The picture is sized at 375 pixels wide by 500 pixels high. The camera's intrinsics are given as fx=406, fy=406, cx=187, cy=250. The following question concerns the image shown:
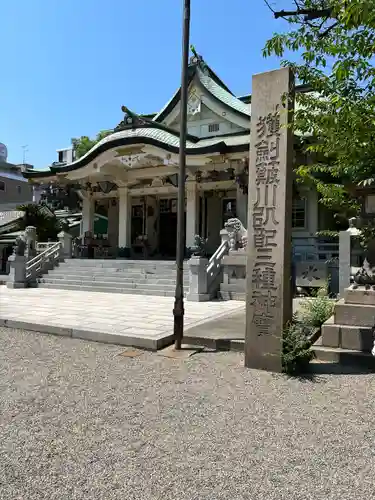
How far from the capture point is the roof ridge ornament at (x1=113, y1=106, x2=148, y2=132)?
17984 mm

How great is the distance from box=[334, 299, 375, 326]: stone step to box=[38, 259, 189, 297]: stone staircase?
757 cm

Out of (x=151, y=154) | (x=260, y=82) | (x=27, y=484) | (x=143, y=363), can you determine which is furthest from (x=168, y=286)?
(x=27, y=484)

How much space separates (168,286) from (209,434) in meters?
10.5

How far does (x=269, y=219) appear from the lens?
17.9 feet

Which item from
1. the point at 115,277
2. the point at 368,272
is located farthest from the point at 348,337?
Answer: the point at 115,277

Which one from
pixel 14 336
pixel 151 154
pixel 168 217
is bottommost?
pixel 14 336

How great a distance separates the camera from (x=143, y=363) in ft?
19.2

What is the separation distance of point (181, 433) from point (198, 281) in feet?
29.2

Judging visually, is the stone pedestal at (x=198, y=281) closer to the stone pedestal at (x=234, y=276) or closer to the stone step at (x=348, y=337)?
the stone pedestal at (x=234, y=276)

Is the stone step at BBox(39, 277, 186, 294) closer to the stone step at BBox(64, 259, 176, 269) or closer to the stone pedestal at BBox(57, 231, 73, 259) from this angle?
the stone step at BBox(64, 259, 176, 269)

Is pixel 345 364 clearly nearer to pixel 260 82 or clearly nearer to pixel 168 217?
pixel 260 82

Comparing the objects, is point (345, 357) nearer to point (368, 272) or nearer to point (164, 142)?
point (368, 272)

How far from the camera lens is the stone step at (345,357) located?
5.36m

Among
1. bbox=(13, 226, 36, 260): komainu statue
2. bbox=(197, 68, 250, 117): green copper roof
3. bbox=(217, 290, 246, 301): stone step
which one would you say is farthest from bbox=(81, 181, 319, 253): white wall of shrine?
bbox=(197, 68, 250, 117): green copper roof
